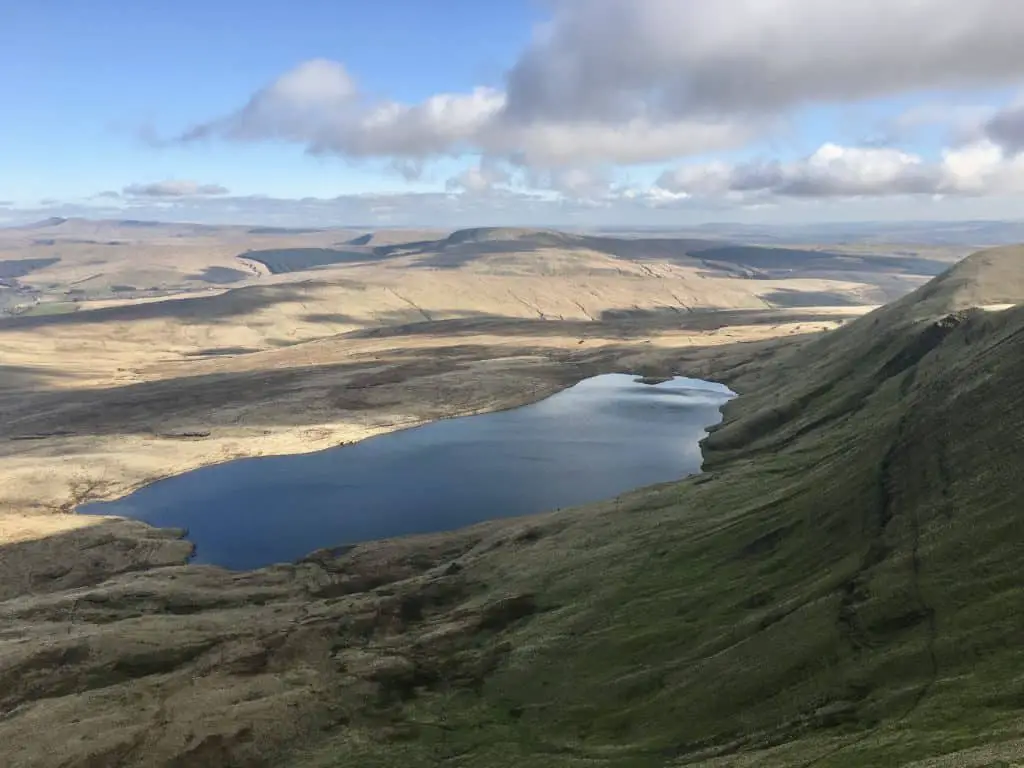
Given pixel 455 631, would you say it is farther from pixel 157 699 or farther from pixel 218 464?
pixel 218 464

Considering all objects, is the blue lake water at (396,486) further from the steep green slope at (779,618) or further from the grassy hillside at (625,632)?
the steep green slope at (779,618)

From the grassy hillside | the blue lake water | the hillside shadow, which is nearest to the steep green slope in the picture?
the grassy hillside

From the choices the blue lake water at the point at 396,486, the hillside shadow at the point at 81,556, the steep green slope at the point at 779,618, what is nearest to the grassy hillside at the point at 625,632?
the steep green slope at the point at 779,618

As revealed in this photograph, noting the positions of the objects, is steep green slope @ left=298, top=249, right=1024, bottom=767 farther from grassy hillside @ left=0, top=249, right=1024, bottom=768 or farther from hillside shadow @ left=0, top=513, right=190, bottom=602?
hillside shadow @ left=0, top=513, right=190, bottom=602

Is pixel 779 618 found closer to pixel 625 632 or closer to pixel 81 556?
pixel 625 632

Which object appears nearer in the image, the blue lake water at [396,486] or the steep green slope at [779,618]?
the steep green slope at [779,618]

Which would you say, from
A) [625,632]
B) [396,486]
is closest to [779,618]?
[625,632]
